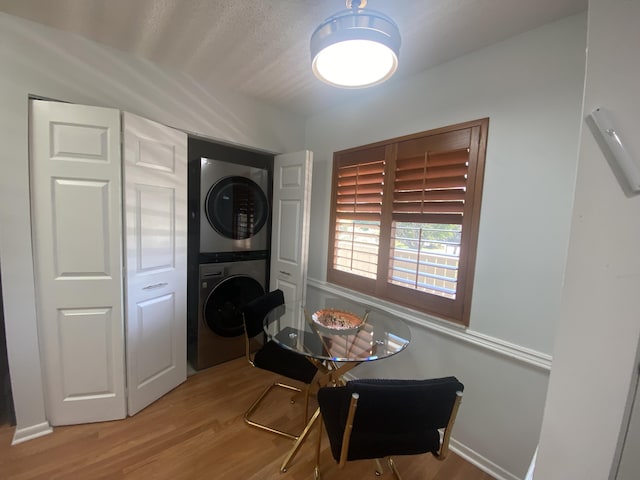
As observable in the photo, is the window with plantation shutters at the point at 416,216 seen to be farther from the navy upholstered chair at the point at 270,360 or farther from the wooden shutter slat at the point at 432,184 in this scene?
the navy upholstered chair at the point at 270,360

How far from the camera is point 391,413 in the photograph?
0.97 metres

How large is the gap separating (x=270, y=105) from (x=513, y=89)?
1.99m

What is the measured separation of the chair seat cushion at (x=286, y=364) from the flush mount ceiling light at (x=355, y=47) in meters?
1.70

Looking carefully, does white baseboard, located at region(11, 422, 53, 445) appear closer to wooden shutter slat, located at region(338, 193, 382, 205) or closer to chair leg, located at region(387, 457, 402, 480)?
chair leg, located at region(387, 457, 402, 480)

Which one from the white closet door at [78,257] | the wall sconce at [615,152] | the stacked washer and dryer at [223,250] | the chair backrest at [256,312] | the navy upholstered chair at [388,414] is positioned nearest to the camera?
the wall sconce at [615,152]

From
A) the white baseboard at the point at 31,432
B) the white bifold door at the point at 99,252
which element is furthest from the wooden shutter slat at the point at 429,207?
the white baseboard at the point at 31,432

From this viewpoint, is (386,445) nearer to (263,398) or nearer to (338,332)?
(338,332)

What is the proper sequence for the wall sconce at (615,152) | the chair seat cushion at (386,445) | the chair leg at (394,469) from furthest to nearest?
1. the chair leg at (394,469)
2. the chair seat cushion at (386,445)
3. the wall sconce at (615,152)

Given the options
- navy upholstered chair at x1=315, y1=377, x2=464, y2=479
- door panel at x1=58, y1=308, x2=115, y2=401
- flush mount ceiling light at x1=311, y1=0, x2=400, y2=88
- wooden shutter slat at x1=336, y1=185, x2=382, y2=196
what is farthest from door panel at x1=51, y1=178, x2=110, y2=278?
wooden shutter slat at x1=336, y1=185, x2=382, y2=196

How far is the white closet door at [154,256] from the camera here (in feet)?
5.57

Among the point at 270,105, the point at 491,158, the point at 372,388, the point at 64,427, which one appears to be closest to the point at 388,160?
the point at 491,158

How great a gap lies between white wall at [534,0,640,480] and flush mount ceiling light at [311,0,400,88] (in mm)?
632

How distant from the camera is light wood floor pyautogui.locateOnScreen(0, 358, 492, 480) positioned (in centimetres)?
138

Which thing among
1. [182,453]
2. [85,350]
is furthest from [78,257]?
[182,453]
